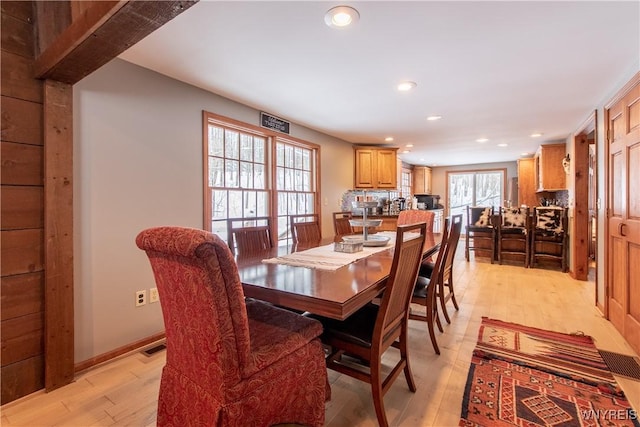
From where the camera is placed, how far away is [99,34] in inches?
55.0

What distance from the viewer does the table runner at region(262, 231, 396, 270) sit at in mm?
1811

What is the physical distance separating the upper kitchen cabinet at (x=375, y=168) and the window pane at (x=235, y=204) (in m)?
2.67

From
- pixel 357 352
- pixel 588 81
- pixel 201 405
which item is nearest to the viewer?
pixel 201 405

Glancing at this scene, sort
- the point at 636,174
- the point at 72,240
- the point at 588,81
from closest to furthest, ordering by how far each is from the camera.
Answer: the point at 72,240 → the point at 636,174 → the point at 588,81

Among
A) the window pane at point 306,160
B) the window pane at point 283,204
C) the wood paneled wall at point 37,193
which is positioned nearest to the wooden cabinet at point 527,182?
the window pane at point 306,160

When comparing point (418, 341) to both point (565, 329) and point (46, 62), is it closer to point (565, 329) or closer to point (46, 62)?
point (565, 329)

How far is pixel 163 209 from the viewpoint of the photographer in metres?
2.54

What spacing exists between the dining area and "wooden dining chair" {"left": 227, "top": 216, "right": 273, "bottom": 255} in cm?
48

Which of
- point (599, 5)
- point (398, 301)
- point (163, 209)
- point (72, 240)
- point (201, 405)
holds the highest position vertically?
point (599, 5)

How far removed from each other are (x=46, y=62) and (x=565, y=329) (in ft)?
14.0

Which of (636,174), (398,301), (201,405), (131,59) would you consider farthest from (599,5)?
(131,59)

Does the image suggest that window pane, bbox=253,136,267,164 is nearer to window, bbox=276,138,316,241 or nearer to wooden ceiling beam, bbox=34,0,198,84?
window, bbox=276,138,316,241

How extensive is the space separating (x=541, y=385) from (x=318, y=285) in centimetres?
162

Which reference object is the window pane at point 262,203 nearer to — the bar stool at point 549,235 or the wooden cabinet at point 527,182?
the bar stool at point 549,235
